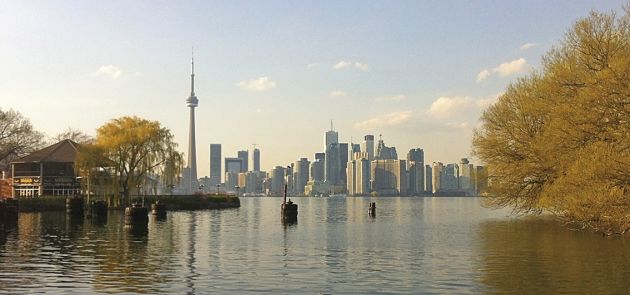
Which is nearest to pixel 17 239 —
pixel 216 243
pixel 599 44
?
pixel 216 243

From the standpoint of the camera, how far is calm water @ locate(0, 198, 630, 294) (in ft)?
70.5

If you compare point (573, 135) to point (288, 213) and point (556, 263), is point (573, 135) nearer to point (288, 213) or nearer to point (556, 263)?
point (556, 263)

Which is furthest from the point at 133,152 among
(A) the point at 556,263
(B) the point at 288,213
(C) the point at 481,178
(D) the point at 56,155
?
(A) the point at 556,263

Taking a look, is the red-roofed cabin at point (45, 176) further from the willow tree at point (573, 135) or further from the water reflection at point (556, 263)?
the water reflection at point (556, 263)

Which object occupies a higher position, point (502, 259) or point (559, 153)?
point (559, 153)

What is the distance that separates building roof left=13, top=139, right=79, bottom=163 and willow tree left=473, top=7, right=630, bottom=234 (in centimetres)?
5906

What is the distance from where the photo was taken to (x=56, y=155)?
287ft

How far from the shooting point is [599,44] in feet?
120

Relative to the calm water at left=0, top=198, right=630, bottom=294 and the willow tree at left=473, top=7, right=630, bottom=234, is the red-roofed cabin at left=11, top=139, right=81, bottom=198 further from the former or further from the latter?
the willow tree at left=473, top=7, right=630, bottom=234

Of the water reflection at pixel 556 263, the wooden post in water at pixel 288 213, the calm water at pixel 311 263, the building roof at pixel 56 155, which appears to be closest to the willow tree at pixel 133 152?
the building roof at pixel 56 155

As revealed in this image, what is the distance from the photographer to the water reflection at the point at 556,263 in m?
21.3

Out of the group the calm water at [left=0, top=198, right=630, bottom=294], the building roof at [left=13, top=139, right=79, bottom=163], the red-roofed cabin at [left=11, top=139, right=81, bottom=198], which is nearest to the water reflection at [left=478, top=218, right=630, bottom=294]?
the calm water at [left=0, top=198, right=630, bottom=294]

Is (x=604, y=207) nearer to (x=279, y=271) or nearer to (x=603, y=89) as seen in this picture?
(x=603, y=89)

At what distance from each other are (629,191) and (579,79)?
9710mm
